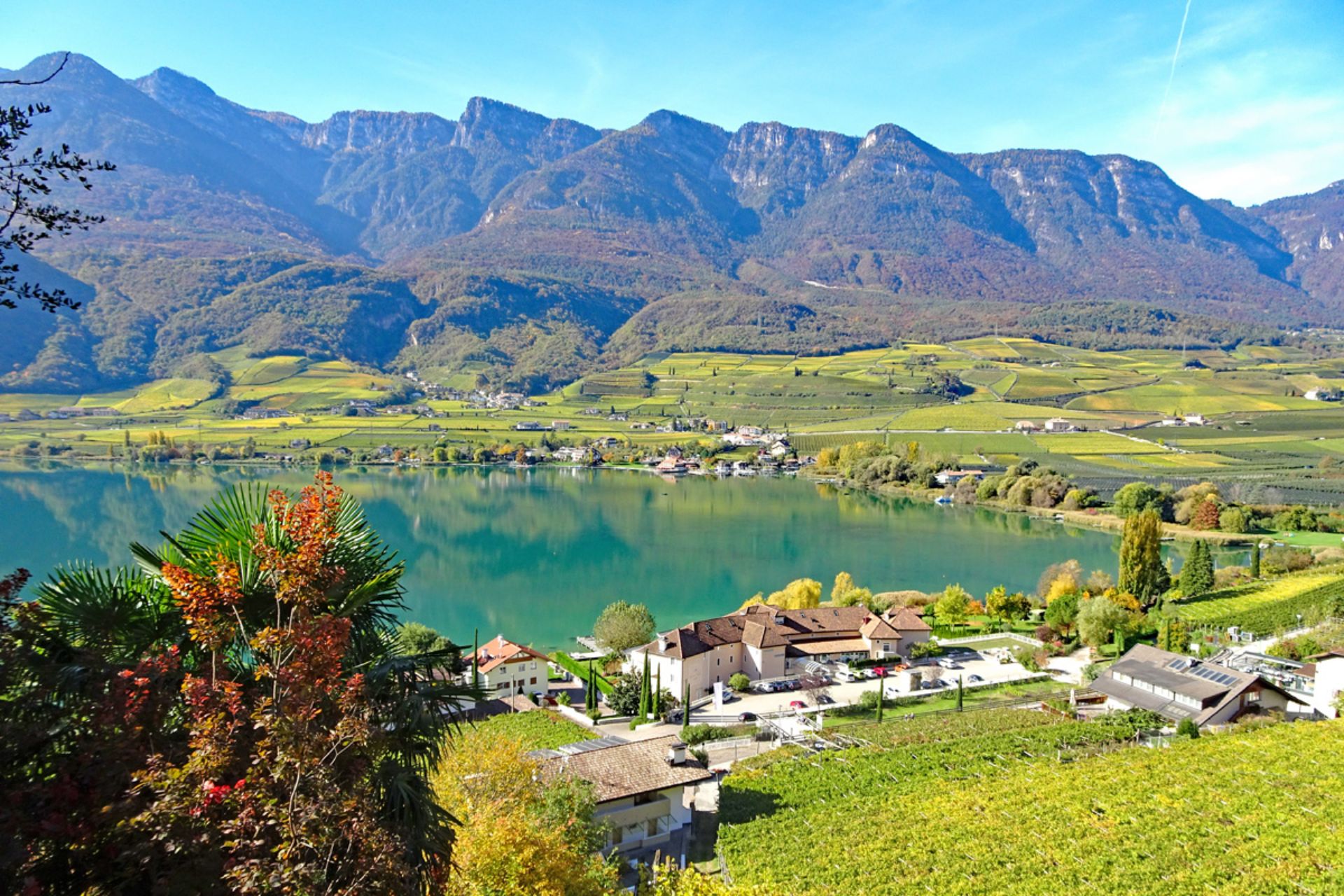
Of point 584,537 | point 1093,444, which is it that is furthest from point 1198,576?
point 1093,444

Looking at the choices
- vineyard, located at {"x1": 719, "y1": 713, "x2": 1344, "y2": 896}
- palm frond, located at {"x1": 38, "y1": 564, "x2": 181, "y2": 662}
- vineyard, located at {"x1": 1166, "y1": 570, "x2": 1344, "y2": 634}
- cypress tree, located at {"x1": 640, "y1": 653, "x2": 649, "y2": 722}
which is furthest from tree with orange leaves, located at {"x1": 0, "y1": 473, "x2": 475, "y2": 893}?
vineyard, located at {"x1": 1166, "y1": 570, "x2": 1344, "y2": 634}

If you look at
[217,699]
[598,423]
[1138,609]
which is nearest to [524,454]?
[598,423]

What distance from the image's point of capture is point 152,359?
123125 mm

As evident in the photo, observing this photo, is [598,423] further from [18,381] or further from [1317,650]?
[1317,650]

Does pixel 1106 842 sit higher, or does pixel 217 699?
pixel 217 699

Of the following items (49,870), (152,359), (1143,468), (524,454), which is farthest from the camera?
(152,359)

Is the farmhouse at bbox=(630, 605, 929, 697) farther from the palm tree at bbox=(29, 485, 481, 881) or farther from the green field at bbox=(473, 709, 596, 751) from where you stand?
the palm tree at bbox=(29, 485, 481, 881)

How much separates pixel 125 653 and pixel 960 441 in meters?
81.5

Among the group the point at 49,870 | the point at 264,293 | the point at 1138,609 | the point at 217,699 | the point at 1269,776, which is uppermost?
the point at 264,293

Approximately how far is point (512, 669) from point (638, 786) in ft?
34.5

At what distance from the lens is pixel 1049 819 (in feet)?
41.2

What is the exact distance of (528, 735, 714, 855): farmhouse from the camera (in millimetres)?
13125

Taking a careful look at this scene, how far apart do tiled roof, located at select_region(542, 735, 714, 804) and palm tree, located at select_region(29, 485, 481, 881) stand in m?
8.75

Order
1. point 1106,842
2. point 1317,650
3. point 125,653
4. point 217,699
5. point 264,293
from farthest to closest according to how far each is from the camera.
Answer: point 264,293 < point 1317,650 < point 1106,842 < point 125,653 < point 217,699
